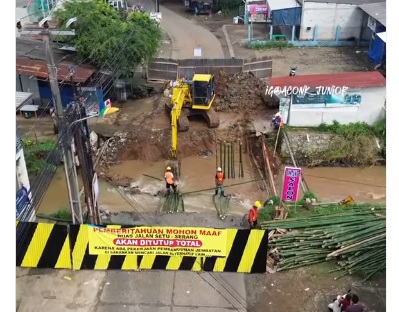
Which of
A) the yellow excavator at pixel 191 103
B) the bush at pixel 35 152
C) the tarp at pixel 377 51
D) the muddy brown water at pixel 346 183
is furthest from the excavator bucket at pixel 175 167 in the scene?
the tarp at pixel 377 51

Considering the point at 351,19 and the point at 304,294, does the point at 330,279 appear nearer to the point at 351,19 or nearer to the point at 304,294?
the point at 304,294

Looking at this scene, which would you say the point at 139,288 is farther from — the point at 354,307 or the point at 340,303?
the point at 354,307

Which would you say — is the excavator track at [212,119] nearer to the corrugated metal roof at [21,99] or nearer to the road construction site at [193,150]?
the road construction site at [193,150]

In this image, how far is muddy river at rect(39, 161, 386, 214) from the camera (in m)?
20.2

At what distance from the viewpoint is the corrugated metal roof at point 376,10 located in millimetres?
31548

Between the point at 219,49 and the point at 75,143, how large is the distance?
2248cm

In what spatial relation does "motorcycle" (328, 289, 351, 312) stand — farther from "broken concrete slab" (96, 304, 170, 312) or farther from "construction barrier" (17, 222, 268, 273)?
"broken concrete slab" (96, 304, 170, 312)

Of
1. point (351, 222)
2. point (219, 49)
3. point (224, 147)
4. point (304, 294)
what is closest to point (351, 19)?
point (219, 49)

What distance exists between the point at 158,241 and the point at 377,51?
24.0 meters

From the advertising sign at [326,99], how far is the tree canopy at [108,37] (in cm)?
857

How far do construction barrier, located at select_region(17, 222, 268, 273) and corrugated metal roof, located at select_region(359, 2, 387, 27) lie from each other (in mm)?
22166

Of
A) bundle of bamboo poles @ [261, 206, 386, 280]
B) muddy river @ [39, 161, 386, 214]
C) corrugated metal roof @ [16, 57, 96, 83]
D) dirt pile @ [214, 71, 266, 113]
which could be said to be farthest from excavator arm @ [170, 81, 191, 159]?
bundle of bamboo poles @ [261, 206, 386, 280]

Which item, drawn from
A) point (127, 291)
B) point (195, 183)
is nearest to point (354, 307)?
point (127, 291)

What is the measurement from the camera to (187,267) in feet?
50.7
